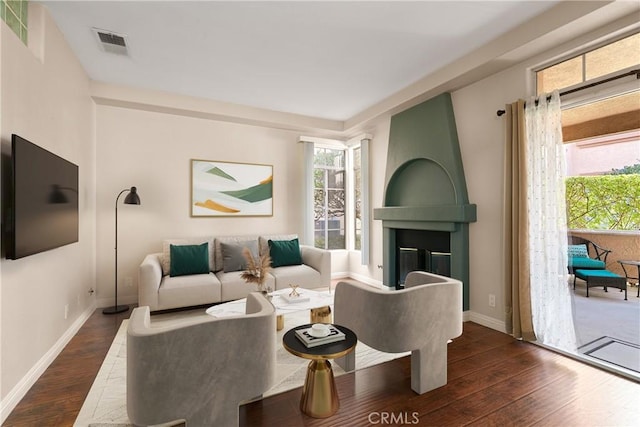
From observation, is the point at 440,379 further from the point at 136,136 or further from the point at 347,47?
the point at 136,136

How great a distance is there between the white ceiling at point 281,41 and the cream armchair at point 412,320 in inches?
84.8

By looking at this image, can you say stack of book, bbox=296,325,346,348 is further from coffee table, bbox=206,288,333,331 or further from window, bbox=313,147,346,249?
window, bbox=313,147,346,249

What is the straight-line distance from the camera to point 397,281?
4527 millimetres

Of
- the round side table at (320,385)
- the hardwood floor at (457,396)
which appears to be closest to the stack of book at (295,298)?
the hardwood floor at (457,396)

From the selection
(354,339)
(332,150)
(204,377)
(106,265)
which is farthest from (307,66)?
(106,265)

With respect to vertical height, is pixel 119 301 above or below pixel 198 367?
below

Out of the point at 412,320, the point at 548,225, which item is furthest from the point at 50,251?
the point at 548,225

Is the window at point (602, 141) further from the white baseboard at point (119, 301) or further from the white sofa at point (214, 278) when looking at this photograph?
the white baseboard at point (119, 301)

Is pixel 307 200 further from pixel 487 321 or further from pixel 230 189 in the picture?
pixel 487 321

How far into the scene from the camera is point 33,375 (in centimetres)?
215

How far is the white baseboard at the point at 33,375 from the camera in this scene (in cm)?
183

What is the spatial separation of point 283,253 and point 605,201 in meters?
3.49

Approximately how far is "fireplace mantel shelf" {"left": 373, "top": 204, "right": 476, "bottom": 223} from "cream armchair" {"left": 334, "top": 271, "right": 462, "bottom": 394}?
4.46 feet

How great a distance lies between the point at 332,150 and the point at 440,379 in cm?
432
